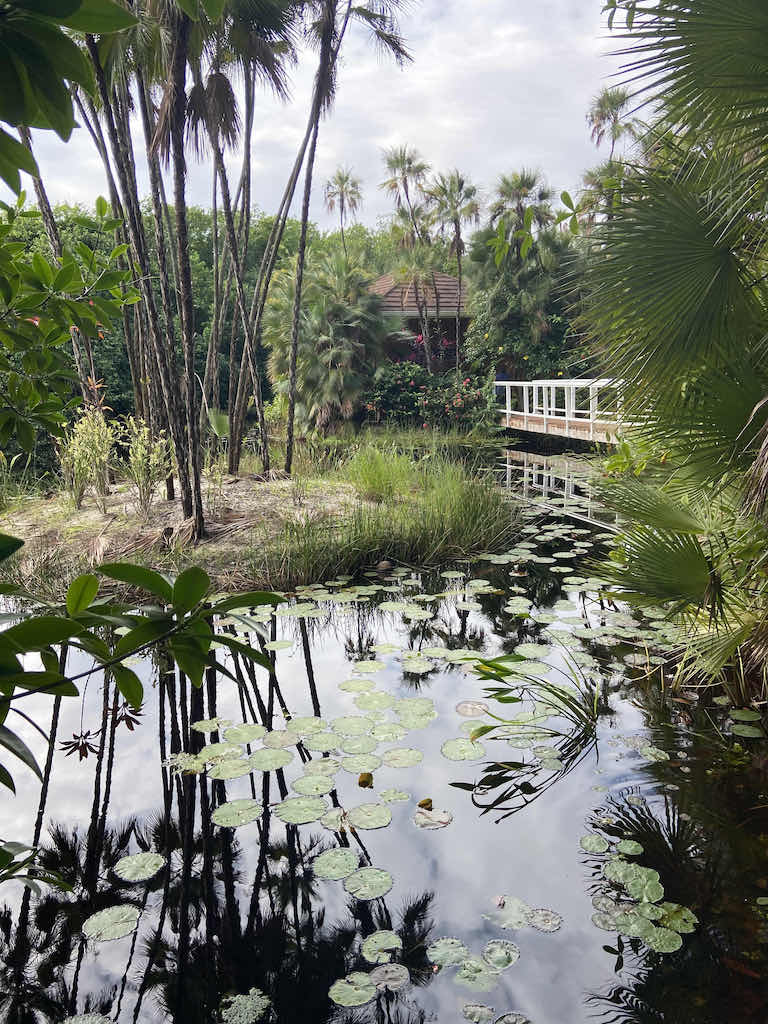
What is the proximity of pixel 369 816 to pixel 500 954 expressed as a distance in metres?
0.62

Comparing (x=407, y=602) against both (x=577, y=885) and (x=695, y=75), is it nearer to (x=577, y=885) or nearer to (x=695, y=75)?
(x=577, y=885)

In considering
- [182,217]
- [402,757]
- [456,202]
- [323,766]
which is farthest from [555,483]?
[456,202]

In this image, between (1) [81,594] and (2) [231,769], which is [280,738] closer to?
(2) [231,769]

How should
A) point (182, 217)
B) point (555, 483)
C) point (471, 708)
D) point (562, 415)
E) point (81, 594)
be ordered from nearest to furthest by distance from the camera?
1. point (81, 594)
2. point (471, 708)
3. point (182, 217)
4. point (555, 483)
5. point (562, 415)

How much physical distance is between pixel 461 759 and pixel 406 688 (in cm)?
69

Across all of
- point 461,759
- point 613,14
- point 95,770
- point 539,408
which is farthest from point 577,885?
point 539,408

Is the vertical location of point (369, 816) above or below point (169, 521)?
below

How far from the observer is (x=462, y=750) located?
8.44 feet

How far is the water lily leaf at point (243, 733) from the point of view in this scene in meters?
2.68

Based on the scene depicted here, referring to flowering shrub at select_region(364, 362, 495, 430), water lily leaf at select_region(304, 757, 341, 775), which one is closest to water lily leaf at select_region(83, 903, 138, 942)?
water lily leaf at select_region(304, 757, 341, 775)

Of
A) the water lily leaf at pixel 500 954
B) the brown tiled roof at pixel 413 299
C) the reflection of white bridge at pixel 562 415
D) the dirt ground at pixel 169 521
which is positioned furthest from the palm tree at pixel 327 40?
the brown tiled roof at pixel 413 299

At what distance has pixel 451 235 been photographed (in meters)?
18.4

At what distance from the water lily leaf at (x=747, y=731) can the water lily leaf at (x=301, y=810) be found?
1633mm

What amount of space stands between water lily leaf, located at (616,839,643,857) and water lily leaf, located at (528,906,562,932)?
0.33 metres
